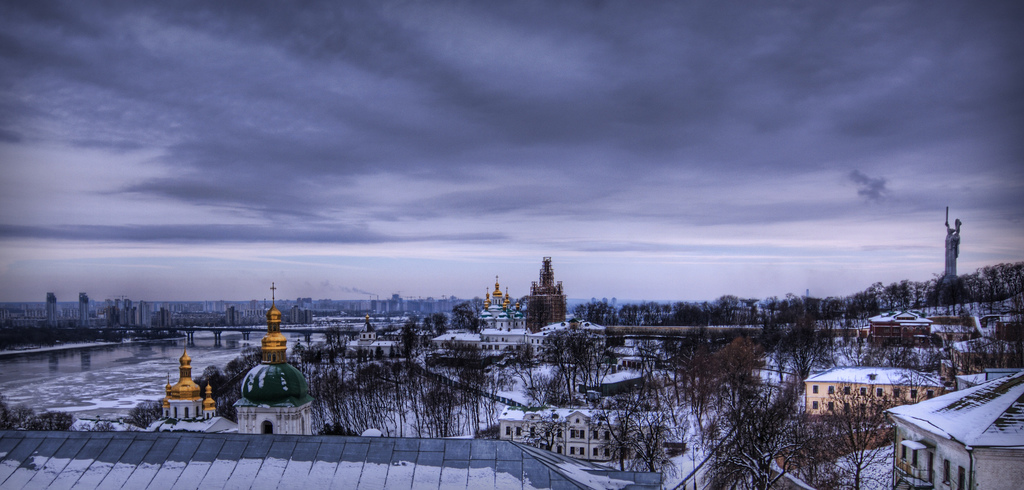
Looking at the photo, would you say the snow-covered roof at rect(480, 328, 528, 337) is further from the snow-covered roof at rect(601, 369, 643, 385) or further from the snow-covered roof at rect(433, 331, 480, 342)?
the snow-covered roof at rect(601, 369, 643, 385)

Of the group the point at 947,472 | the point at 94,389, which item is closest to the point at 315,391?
the point at 94,389

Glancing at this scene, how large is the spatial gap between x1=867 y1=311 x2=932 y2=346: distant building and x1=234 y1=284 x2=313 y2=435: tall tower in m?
49.3

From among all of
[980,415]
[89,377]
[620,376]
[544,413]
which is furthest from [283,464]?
[89,377]

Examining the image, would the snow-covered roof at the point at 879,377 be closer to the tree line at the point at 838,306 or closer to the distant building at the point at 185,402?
the tree line at the point at 838,306

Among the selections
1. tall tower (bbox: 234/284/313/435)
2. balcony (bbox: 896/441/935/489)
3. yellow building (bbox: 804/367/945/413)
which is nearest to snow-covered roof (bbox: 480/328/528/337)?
yellow building (bbox: 804/367/945/413)

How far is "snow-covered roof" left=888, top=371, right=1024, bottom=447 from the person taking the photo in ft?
42.8

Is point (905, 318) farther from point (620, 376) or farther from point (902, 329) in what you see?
point (620, 376)

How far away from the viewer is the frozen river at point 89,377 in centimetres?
4716

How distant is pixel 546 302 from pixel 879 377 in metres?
56.6

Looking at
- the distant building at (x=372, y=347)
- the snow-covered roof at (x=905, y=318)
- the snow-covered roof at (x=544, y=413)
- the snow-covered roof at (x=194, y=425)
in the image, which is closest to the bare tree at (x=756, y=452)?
the snow-covered roof at (x=544, y=413)

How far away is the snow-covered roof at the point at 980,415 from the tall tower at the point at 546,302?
232 ft

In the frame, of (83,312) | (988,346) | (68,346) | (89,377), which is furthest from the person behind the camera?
(83,312)

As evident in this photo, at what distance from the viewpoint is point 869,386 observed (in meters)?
32.9

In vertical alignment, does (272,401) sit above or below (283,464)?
below
